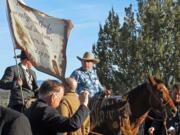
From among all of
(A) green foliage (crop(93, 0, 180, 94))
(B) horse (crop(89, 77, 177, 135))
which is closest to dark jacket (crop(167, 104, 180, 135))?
(B) horse (crop(89, 77, 177, 135))

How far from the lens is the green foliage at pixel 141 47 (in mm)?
39469

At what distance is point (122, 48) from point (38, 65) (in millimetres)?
32641

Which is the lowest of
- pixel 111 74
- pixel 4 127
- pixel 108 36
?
pixel 4 127

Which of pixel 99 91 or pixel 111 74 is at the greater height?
pixel 111 74

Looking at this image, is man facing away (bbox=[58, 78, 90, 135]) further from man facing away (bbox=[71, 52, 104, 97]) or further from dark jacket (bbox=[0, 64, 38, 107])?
man facing away (bbox=[71, 52, 104, 97])

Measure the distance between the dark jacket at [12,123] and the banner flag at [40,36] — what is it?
4.87m

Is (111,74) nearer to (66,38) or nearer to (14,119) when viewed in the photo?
(66,38)

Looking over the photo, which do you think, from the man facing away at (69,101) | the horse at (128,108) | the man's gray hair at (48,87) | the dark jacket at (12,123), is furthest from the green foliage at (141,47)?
the dark jacket at (12,123)

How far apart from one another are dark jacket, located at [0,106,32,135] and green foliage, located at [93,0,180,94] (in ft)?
116

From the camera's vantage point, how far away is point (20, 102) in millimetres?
8547

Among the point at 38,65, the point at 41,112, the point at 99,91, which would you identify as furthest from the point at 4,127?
the point at 99,91

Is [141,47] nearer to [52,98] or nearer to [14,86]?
[14,86]

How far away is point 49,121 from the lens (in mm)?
5402

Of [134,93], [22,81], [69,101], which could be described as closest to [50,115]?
[69,101]
